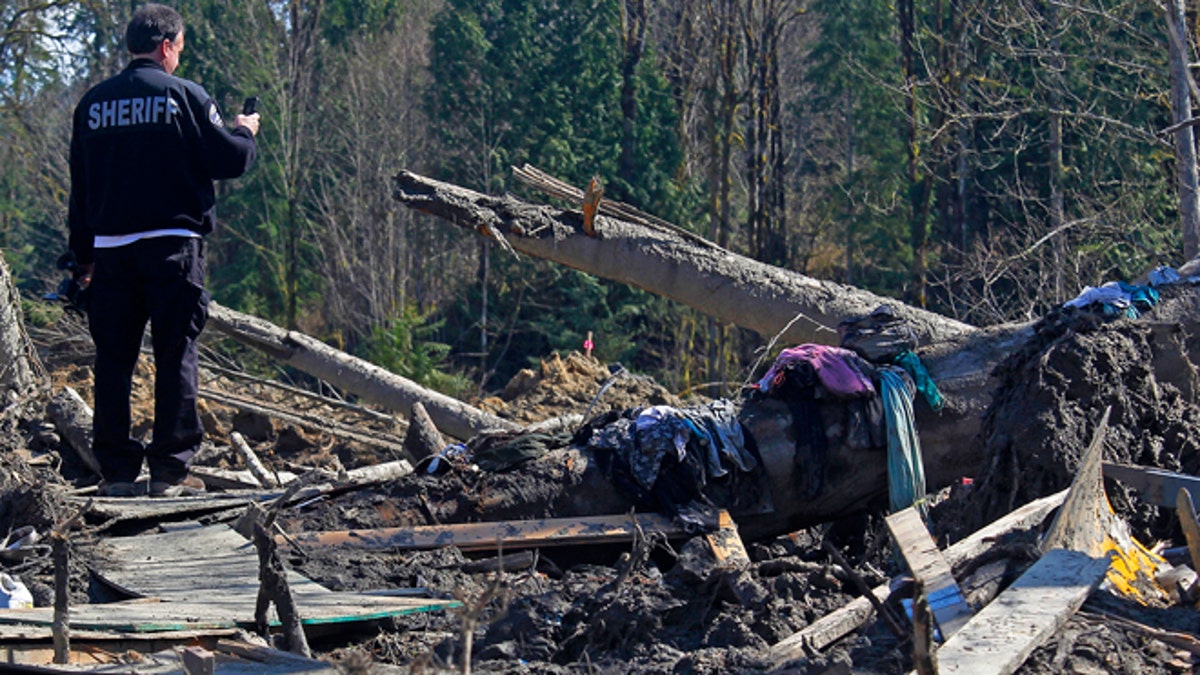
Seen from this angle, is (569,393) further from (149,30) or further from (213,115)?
(149,30)

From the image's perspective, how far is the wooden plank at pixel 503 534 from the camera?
4.98 metres

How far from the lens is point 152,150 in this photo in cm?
514

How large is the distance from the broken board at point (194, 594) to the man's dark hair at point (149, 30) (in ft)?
6.51

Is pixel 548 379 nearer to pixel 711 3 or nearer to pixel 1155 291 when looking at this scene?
pixel 1155 291

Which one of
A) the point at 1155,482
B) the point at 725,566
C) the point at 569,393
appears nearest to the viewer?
the point at 725,566

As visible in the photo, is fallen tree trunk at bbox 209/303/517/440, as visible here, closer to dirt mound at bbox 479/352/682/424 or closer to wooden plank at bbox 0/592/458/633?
dirt mound at bbox 479/352/682/424

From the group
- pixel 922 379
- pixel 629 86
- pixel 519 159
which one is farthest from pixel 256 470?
pixel 629 86

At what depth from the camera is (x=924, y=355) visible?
5.92m

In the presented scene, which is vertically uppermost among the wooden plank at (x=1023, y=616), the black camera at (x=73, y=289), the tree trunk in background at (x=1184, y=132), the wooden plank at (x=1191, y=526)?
the tree trunk in background at (x=1184, y=132)

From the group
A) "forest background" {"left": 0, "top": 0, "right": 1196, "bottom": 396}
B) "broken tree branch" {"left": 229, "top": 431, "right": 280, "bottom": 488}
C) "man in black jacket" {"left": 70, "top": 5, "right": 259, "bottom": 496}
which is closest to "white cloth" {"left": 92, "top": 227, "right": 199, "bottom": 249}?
"man in black jacket" {"left": 70, "top": 5, "right": 259, "bottom": 496}

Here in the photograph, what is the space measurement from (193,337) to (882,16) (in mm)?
26192

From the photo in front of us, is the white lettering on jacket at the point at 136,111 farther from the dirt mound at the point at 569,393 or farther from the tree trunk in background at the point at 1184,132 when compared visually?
the tree trunk in background at the point at 1184,132

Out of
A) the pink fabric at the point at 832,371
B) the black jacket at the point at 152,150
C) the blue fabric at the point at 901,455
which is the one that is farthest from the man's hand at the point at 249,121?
the blue fabric at the point at 901,455

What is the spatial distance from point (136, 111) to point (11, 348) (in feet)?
8.87
